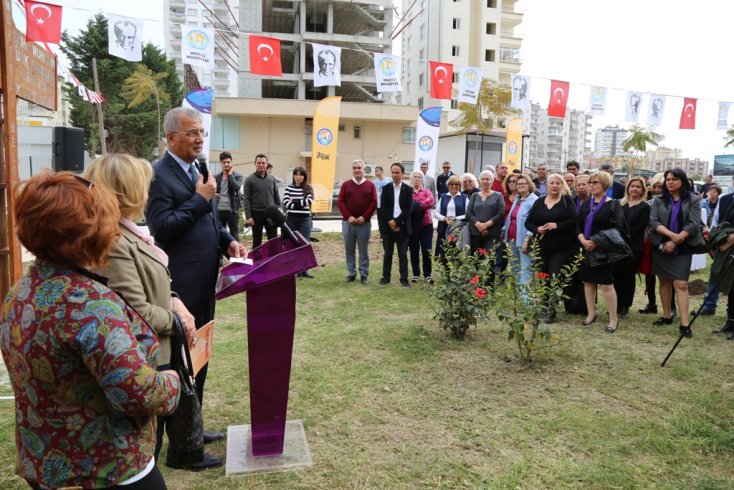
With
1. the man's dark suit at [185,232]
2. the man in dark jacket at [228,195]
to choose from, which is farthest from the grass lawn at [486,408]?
the man in dark jacket at [228,195]

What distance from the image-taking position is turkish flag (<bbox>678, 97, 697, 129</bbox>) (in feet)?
56.9

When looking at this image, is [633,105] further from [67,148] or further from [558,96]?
[67,148]

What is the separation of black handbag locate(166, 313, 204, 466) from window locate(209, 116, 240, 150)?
33.8 m

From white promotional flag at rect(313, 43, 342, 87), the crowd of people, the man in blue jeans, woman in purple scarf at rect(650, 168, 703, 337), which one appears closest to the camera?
woman in purple scarf at rect(650, 168, 703, 337)

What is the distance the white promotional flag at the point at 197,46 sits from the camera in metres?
12.1

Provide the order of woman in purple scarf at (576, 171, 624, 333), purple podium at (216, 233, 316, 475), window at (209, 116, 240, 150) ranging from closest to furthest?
purple podium at (216, 233, 316, 475) → woman in purple scarf at (576, 171, 624, 333) → window at (209, 116, 240, 150)

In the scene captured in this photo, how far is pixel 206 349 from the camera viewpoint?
2234 millimetres

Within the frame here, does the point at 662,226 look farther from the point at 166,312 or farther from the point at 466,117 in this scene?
the point at 466,117

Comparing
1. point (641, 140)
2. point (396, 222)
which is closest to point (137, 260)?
point (396, 222)

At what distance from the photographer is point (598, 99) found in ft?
55.5

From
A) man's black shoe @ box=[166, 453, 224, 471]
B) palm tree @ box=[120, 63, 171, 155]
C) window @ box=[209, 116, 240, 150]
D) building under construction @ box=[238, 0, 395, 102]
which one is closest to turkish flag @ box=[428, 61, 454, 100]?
man's black shoe @ box=[166, 453, 224, 471]

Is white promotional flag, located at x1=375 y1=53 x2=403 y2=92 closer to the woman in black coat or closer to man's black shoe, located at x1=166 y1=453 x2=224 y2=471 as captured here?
the woman in black coat

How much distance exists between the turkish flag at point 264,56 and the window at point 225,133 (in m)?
22.3

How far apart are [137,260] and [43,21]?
33.6 feet
